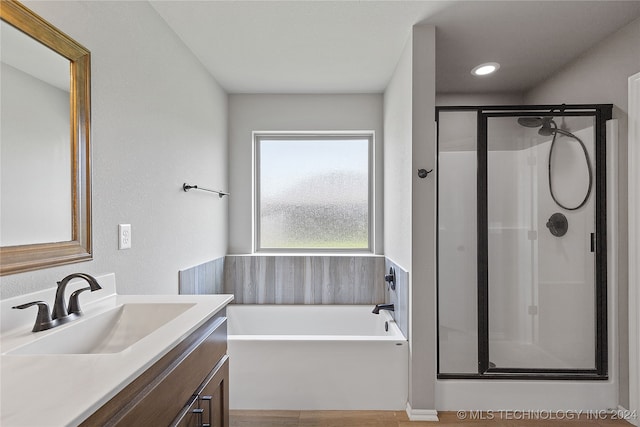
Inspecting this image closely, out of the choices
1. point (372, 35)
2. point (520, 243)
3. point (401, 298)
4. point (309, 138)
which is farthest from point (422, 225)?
point (309, 138)

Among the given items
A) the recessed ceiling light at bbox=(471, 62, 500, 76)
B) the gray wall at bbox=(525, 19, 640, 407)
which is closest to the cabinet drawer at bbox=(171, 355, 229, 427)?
the gray wall at bbox=(525, 19, 640, 407)

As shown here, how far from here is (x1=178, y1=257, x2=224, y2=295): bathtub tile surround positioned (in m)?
2.42

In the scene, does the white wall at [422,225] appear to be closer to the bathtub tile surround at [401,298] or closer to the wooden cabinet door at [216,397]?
the bathtub tile surround at [401,298]

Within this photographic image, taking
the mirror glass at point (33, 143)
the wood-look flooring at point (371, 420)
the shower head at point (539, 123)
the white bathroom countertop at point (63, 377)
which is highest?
the shower head at point (539, 123)

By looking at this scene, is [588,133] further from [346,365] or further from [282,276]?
[282,276]

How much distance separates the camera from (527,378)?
7.63 ft

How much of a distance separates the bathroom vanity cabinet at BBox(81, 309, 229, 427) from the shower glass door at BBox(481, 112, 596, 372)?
5.59ft

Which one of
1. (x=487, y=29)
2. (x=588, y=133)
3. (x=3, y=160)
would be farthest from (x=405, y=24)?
(x=3, y=160)

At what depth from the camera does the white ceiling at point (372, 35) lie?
6.72 feet

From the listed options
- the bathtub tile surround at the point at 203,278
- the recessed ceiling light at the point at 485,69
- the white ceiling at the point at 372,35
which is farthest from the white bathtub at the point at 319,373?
the recessed ceiling light at the point at 485,69

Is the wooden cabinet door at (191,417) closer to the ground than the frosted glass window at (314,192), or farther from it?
closer to the ground

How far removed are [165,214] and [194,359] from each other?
1.19 m

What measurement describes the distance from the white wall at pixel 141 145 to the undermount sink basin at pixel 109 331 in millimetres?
205

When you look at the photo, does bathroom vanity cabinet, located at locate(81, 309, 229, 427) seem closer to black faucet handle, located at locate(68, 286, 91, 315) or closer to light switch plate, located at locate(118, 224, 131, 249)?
black faucet handle, located at locate(68, 286, 91, 315)
